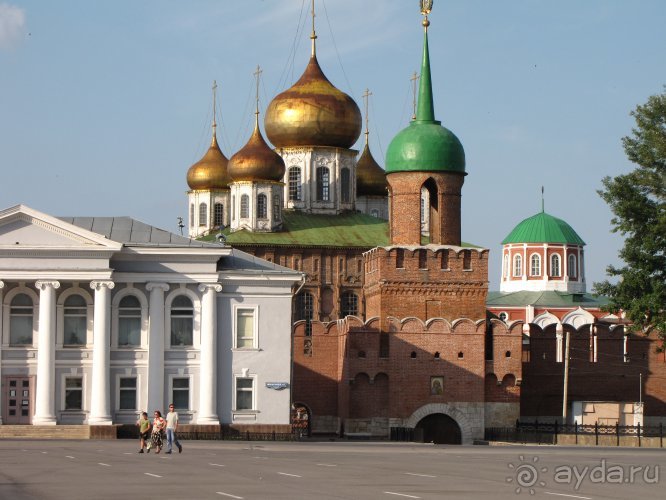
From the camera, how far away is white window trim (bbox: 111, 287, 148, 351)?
2254 inches

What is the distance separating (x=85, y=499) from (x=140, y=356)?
1357 inches

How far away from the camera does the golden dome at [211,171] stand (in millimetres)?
96438

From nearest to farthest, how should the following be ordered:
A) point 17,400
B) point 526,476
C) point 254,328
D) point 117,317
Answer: point 526,476 < point 17,400 < point 117,317 < point 254,328

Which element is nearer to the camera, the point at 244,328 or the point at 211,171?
the point at 244,328

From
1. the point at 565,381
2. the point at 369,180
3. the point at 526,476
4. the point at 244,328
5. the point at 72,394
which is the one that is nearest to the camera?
the point at 526,476

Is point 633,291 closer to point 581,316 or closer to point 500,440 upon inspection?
point 500,440

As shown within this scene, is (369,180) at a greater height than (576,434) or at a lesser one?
greater

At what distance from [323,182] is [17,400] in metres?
38.7

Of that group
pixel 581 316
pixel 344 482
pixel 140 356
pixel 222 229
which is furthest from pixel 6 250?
pixel 581 316

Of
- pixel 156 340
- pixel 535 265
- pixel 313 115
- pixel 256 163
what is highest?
pixel 313 115

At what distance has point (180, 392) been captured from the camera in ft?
189

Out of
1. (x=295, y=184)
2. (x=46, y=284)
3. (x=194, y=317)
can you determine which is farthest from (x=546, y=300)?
(x=46, y=284)

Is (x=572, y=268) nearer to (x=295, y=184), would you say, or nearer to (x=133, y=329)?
(x=295, y=184)

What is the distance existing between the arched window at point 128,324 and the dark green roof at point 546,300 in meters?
66.2
